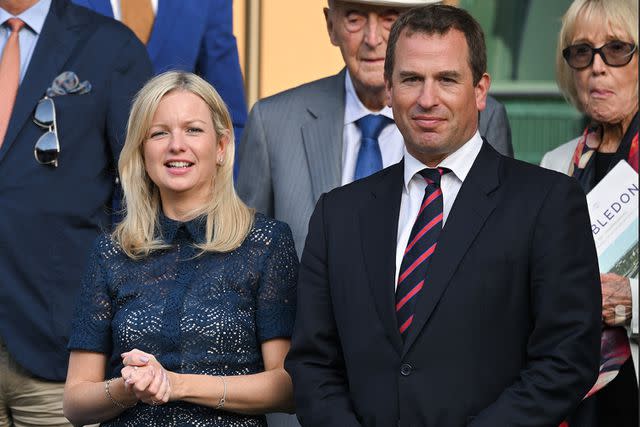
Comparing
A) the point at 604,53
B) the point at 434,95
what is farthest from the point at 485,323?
the point at 604,53

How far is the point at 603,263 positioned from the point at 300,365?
105cm

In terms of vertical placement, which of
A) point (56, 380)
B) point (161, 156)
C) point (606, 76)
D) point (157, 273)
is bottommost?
point (56, 380)

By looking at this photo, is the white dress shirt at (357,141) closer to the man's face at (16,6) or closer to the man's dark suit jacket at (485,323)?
the man's dark suit jacket at (485,323)

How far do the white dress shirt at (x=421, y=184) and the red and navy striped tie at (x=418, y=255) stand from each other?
0.07 ft

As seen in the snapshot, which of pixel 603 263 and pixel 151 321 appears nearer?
pixel 151 321

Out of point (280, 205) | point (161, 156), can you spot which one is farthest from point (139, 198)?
point (280, 205)

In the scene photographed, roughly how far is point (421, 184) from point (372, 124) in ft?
2.79

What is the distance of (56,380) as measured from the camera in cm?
503

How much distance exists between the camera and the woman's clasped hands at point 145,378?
394 centimetres

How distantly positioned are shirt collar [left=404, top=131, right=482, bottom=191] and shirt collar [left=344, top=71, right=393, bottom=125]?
84cm

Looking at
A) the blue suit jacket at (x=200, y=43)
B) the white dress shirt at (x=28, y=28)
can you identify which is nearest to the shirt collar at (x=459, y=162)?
the white dress shirt at (x=28, y=28)

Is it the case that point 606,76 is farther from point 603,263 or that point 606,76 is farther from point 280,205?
point 280,205

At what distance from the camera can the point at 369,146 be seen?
4.90 m

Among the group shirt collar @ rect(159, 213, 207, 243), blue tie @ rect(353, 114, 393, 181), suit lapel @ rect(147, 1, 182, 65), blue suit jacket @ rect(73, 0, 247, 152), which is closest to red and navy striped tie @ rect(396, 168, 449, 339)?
shirt collar @ rect(159, 213, 207, 243)
